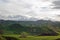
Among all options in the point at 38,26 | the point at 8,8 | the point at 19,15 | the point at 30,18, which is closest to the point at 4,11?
the point at 8,8

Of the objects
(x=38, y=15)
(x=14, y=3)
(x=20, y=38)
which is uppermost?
(x=14, y=3)

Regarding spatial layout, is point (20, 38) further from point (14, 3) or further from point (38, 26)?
point (14, 3)

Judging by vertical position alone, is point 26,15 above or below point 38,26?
above

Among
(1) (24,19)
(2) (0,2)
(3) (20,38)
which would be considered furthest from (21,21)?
(2) (0,2)

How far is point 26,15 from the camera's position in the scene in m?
3.09

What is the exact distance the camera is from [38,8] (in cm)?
312

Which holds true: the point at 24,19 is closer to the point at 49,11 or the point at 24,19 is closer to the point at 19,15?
the point at 19,15

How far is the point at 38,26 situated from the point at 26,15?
0.98 ft

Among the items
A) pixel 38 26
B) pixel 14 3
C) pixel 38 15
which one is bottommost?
pixel 38 26

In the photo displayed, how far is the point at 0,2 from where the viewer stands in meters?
3.06

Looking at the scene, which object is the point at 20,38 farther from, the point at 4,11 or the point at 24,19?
the point at 4,11

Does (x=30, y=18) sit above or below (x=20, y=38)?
above

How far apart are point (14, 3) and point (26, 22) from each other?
41cm

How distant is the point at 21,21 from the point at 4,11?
360 millimetres
